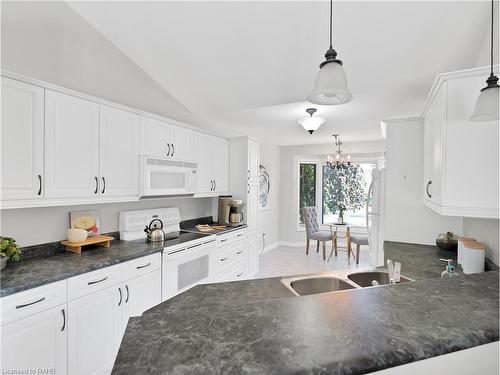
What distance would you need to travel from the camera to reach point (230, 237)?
3904 mm

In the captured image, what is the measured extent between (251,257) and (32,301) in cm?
314

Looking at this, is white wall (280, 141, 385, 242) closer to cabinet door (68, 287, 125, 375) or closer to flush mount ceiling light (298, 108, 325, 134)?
flush mount ceiling light (298, 108, 325, 134)

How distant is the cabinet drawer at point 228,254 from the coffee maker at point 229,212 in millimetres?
332

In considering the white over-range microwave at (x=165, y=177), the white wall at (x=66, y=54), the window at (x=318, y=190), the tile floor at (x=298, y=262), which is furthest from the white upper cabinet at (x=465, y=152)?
the window at (x=318, y=190)

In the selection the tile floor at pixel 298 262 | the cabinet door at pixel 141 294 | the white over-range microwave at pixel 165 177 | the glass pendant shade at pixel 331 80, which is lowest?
the tile floor at pixel 298 262

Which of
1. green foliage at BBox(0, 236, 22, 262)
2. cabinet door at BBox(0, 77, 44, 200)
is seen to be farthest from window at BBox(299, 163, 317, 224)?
green foliage at BBox(0, 236, 22, 262)

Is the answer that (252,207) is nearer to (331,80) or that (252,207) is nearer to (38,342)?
(38,342)

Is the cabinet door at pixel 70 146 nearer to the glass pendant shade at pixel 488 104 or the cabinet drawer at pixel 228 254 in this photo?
the cabinet drawer at pixel 228 254

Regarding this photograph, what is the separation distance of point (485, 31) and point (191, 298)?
2658mm

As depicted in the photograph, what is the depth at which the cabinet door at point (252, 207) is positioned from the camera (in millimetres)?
4383

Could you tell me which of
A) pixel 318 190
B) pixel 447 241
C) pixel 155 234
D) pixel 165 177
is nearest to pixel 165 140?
pixel 165 177

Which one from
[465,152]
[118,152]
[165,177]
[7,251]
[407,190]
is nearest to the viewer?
[465,152]

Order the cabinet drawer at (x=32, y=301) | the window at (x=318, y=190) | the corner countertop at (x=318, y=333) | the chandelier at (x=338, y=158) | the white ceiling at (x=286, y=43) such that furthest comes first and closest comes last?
the window at (x=318, y=190) < the chandelier at (x=338, y=158) < the white ceiling at (x=286, y=43) < the cabinet drawer at (x=32, y=301) < the corner countertop at (x=318, y=333)

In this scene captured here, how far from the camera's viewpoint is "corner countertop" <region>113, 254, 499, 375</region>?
0.70 m
